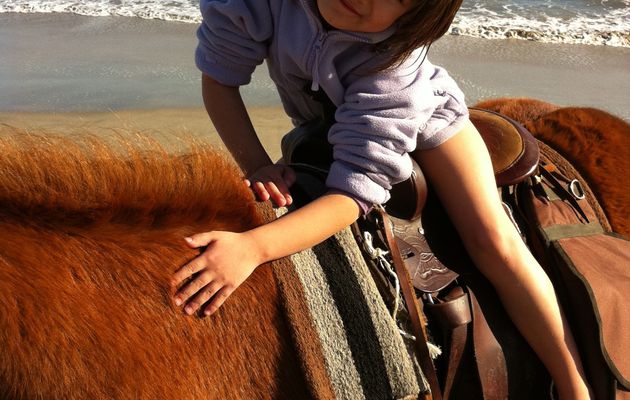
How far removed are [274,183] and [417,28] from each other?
1.52 feet

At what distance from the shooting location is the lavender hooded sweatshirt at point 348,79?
1358 mm

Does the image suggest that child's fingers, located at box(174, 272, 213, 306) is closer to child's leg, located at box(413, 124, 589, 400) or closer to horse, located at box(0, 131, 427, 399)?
horse, located at box(0, 131, 427, 399)

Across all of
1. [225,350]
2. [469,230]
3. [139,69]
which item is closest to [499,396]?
[469,230]

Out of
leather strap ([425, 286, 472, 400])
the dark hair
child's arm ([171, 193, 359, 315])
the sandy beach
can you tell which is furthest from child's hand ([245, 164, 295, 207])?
the sandy beach

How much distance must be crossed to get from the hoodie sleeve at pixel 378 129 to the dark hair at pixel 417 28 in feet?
0.13

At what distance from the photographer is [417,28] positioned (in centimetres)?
136

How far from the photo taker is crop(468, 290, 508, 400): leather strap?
4.94 ft

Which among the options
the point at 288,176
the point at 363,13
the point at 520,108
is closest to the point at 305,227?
the point at 288,176

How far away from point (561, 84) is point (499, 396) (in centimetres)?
492

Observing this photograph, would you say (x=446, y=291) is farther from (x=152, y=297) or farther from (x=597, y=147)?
(x=597, y=147)

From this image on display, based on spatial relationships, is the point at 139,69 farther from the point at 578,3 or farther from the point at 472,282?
the point at 578,3

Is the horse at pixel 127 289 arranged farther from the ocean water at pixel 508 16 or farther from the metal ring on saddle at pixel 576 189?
the ocean water at pixel 508 16

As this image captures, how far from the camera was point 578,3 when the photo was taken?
8844mm

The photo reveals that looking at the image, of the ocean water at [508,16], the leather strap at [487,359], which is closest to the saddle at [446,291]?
the leather strap at [487,359]
